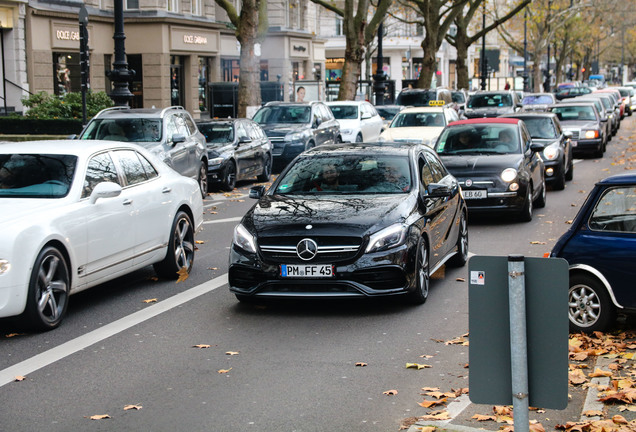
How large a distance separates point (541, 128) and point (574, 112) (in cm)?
993

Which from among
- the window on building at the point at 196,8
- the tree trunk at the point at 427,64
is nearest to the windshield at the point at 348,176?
the window on building at the point at 196,8

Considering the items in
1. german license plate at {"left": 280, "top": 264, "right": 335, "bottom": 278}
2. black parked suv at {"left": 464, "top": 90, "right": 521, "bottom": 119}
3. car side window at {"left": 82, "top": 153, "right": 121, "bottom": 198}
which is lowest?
german license plate at {"left": 280, "top": 264, "right": 335, "bottom": 278}

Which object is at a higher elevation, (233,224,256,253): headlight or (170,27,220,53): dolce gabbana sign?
(170,27,220,53): dolce gabbana sign

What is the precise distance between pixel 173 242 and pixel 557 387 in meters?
7.36

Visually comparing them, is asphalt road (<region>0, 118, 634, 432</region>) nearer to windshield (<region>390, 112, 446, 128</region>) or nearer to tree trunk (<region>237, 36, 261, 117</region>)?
windshield (<region>390, 112, 446, 128</region>)

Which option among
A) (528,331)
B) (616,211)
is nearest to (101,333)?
(616,211)

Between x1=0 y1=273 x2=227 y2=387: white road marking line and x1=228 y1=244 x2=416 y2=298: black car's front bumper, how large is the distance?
941 millimetres

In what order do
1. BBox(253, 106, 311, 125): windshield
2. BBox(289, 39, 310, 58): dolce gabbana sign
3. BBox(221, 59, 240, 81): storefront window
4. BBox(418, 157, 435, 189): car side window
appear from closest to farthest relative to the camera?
BBox(418, 157, 435, 189): car side window < BBox(253, 106, 311, 125): windshield < BBox(221, 59, 240, 81): storefront window < BBox(289, 39, 310, 58): dolce gabbana sign

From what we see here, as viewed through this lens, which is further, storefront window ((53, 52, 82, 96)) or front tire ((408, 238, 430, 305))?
storefront window ((53, 52, 82, 96))

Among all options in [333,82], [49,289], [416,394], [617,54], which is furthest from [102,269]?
[617,54]

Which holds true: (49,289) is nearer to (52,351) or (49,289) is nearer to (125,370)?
(52,351)

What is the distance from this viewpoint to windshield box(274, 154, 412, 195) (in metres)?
10.2

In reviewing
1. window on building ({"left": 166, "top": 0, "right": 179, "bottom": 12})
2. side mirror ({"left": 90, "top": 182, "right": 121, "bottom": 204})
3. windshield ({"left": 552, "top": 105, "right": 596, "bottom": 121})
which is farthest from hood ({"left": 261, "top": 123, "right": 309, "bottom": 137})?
window on building ({"left": 166, "top": 0, "right": 179, "bottom": 12})

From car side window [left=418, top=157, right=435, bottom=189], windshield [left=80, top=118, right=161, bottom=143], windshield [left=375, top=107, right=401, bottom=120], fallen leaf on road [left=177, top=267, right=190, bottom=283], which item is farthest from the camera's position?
windshield [left=375, top=107, right=401, bottom=120]
